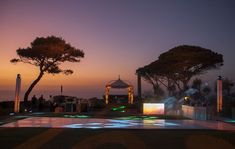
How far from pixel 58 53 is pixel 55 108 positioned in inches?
307

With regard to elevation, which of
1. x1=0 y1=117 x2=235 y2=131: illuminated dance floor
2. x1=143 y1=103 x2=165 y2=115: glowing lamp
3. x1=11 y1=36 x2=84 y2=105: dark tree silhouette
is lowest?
x1=0 y1=117 x2=235 y2=131: illuminated dance floor

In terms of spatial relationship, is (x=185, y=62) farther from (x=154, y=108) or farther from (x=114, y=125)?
(x=114, y=125)

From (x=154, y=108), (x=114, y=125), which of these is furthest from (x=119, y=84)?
(x=114, y=125)

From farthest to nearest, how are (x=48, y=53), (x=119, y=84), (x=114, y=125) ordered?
(x=119, y=84) < (x=48, y=53) < (x=114, y=125)

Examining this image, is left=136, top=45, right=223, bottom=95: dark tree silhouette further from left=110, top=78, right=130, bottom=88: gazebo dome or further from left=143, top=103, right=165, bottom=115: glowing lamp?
left=143, top=103, right=165, bottom=115: glowing lamp

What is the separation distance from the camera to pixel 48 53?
113ft

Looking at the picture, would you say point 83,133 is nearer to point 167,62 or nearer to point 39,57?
point 39,57

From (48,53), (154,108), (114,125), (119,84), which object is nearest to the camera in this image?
(114,125)

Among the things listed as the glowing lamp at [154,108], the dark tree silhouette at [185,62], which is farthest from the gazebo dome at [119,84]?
the glowing lamp at [154,108]

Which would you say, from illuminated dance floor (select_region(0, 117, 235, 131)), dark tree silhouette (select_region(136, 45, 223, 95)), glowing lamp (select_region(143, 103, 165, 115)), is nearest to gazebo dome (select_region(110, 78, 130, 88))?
dark tree silhouette (select_region(136, 45, 223, 95))

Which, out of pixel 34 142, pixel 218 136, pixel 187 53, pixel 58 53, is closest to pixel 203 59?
pixel 187 53

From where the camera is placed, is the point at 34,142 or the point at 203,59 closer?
the point at 34,142

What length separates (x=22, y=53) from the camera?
1410 inches

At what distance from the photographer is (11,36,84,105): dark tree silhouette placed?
34.5 m
